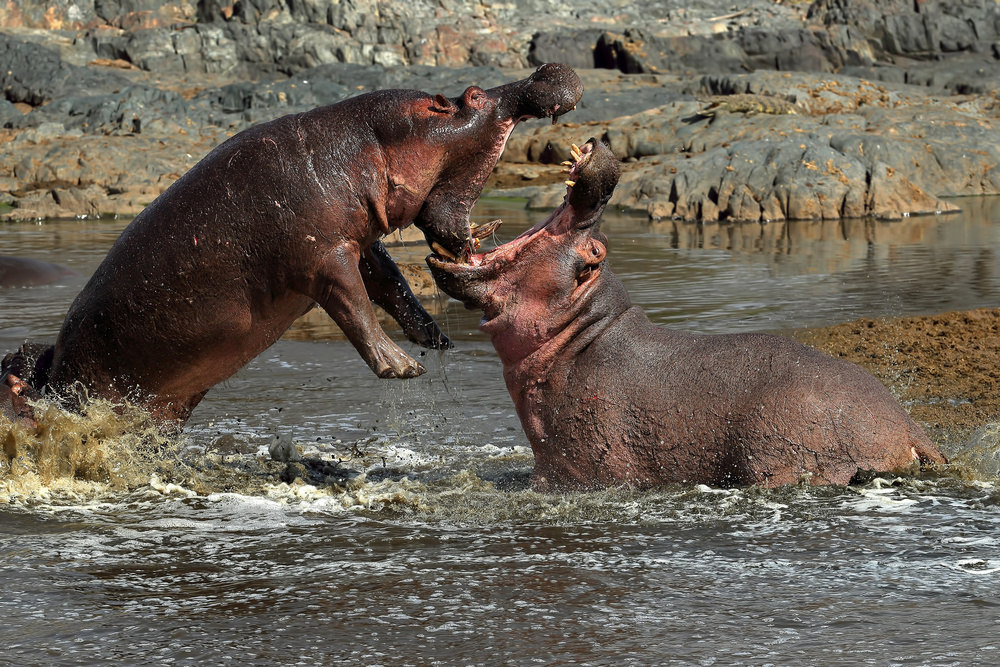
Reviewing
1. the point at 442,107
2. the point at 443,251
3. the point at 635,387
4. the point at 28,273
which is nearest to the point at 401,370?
the point at 443,251

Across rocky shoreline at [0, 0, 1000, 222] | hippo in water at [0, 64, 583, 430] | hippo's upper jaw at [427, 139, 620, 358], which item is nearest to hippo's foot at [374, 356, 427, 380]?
hippo in water at [0, 64, 583, 430]

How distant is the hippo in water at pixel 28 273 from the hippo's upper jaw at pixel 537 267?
353 inches

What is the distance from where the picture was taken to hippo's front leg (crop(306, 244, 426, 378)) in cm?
516

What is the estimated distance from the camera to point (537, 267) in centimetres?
527

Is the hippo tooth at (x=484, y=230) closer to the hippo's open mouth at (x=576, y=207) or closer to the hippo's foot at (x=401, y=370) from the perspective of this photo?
the hippo's open mouth at (x=576, y=207)

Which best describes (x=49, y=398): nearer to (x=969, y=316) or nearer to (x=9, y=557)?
(x=9, y=557)

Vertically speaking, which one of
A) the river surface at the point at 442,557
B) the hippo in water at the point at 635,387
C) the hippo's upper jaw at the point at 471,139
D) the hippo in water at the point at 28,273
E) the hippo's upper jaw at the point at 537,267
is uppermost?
the hippo's upper jaw at the point at 471,139

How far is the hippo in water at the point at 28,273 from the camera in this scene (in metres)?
12.9

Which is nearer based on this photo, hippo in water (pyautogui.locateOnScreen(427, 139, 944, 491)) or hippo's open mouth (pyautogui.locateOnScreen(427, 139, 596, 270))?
hippo in water (pyautogui.locateOnScreen(427, 139, 944, 491))

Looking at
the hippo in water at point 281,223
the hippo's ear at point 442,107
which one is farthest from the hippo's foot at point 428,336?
the hippo's ear at point 442,107

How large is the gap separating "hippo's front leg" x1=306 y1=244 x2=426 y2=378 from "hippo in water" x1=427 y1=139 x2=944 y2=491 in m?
0.35

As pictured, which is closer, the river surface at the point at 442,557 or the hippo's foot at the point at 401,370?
the river surface at the point at 442,557

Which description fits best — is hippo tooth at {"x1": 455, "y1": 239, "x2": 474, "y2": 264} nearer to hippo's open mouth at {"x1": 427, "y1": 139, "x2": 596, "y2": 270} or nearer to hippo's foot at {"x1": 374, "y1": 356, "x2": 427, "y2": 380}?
hippo's open mouth at {"x1": 427, "y1": 139, "x2": 596, "y2": 270}

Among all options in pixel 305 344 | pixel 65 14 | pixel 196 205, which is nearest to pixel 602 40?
pixel 65 14
